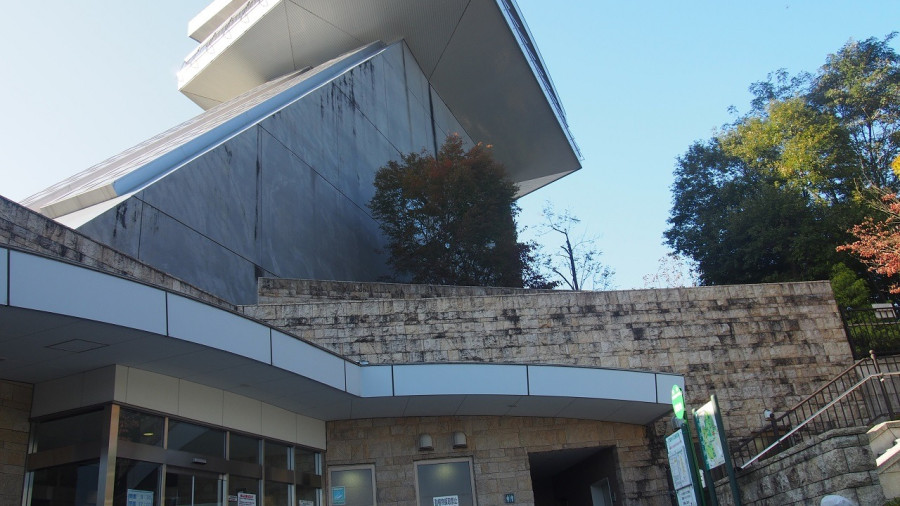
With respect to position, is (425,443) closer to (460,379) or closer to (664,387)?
(460,379)

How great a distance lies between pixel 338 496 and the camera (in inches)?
413

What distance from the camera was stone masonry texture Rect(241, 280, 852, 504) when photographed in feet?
37.5

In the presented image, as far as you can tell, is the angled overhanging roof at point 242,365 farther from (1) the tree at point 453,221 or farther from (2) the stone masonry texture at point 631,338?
(1) the tree at point 453,221

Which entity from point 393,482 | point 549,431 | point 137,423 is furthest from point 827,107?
point 137,423

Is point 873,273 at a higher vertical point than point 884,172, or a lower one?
lower

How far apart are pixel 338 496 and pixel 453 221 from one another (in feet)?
35.0

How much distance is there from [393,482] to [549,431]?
2.58 metres

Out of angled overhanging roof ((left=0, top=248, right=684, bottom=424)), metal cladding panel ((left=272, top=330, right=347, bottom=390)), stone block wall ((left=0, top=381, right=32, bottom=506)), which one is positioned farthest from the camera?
metal cladding panel ((left=272, top=330, right=347, bottom=390))

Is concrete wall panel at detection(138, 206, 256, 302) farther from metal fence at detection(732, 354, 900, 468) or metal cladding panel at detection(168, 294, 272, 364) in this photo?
metal fence at detection(732, 354, 900, 468)

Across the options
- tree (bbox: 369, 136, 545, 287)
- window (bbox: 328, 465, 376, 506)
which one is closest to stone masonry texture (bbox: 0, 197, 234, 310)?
window (bbox: 328, 465, 376, 506)

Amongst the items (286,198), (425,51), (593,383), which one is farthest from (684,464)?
(425,51)

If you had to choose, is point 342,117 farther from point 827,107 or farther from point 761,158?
point 827,107

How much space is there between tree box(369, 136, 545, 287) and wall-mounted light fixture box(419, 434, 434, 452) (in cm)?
870

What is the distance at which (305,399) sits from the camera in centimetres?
946
